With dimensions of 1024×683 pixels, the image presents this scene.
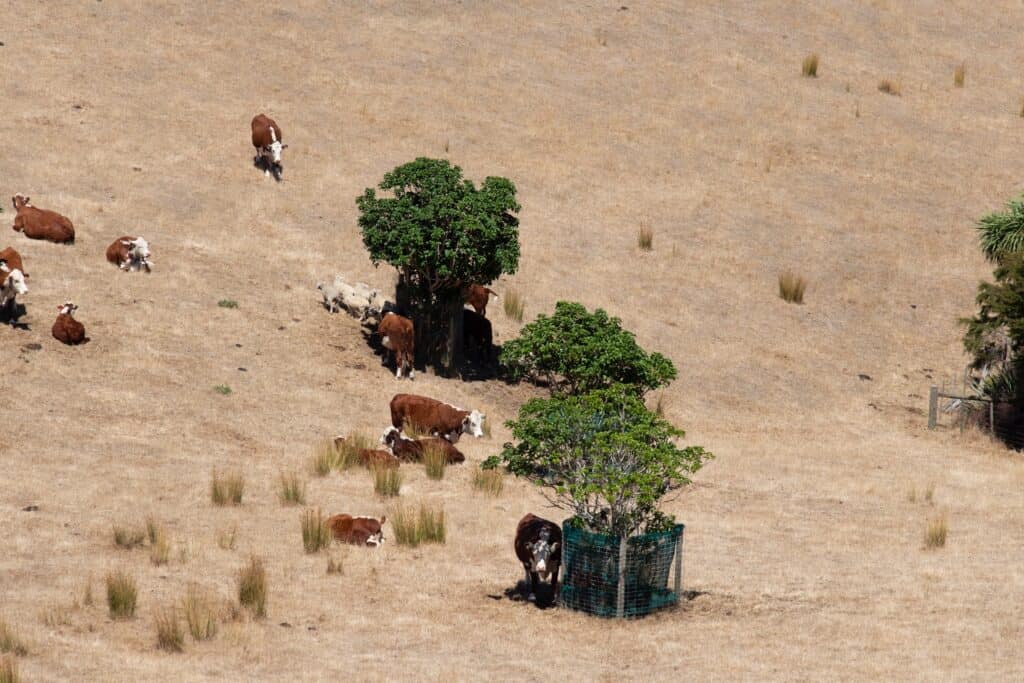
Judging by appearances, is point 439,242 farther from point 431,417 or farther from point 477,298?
point 431,417

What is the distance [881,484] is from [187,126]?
19044mm

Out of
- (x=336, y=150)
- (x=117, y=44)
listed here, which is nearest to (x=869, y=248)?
(x=336, y=150)

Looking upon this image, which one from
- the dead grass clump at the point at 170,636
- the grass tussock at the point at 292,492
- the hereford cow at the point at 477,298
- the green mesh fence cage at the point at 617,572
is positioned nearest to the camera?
the dead grass clump at the point at 170,636

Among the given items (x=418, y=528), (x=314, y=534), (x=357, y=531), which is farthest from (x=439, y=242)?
(x=314, y=534)

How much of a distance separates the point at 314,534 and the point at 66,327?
863cm

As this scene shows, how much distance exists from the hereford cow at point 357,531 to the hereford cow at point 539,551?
2.31m

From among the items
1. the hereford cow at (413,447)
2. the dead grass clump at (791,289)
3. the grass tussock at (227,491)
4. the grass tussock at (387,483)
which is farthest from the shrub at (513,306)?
the grass tussock at (227,491)

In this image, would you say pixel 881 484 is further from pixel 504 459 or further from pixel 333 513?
pixel 333 513

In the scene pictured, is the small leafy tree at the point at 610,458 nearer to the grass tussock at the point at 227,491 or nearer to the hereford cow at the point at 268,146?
the grass tussock at the point at 227,491

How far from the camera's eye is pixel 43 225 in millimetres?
29078

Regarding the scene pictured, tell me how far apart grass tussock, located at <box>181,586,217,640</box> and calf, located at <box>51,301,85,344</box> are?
10.3m

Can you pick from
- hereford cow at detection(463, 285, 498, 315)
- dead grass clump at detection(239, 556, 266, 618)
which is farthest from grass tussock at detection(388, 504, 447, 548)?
hereford cow at detection(463, 285, 498, 315)

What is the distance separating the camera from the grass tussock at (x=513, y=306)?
3133 cm

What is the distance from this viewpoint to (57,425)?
22.9m
